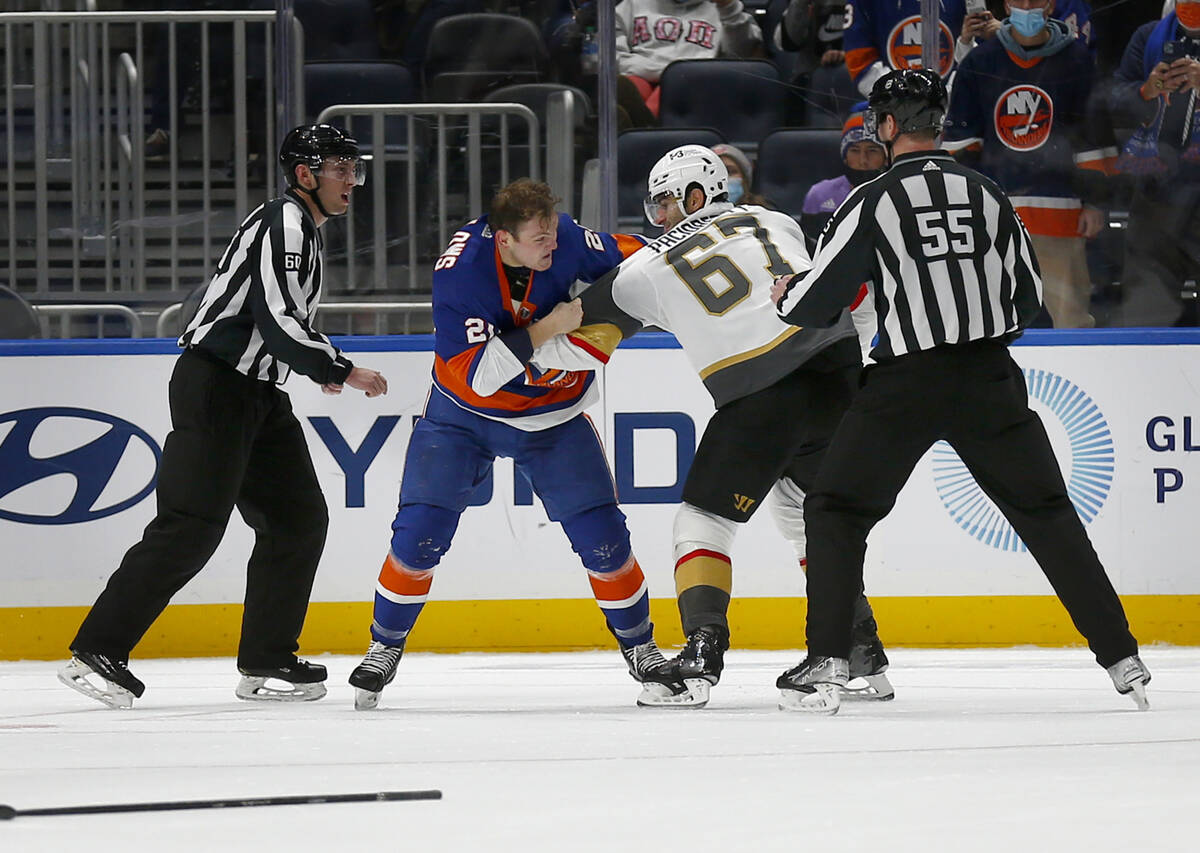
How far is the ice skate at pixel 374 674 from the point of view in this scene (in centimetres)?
416

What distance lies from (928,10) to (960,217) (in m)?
2.43

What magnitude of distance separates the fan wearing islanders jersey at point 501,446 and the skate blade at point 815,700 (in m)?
0.31

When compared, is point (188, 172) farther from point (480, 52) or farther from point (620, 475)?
point (620, 475)

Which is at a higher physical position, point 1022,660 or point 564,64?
point 564,64

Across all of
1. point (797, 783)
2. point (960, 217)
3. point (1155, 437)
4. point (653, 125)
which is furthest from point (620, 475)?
point (797, 783)

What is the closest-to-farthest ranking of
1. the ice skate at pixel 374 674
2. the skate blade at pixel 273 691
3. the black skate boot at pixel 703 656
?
the black skate boot at pixel 703 656 → the ice skate at pixel 374 674 → the skate blade at pixel 273 691

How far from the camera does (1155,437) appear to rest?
5414 millimetres

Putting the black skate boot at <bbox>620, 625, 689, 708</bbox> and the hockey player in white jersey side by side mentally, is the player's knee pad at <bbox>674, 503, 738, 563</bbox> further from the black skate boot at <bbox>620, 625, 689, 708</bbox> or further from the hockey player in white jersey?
the black skate boot at <bbox>620, 625, 689, 708</bbox>

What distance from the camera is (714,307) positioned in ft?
13.4

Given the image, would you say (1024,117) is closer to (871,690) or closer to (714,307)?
(714,307)

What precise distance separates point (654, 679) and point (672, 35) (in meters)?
2.73

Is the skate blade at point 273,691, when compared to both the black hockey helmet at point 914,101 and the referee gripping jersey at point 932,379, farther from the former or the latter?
the black hockey helmet at point 914,101

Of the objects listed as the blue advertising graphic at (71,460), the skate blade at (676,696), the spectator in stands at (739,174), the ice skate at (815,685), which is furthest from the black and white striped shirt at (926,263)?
the blue advertising graphic at (71,460)

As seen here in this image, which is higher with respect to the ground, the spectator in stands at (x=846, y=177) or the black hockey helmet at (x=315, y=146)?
the black hockey helmet at (x=315, y=146)
